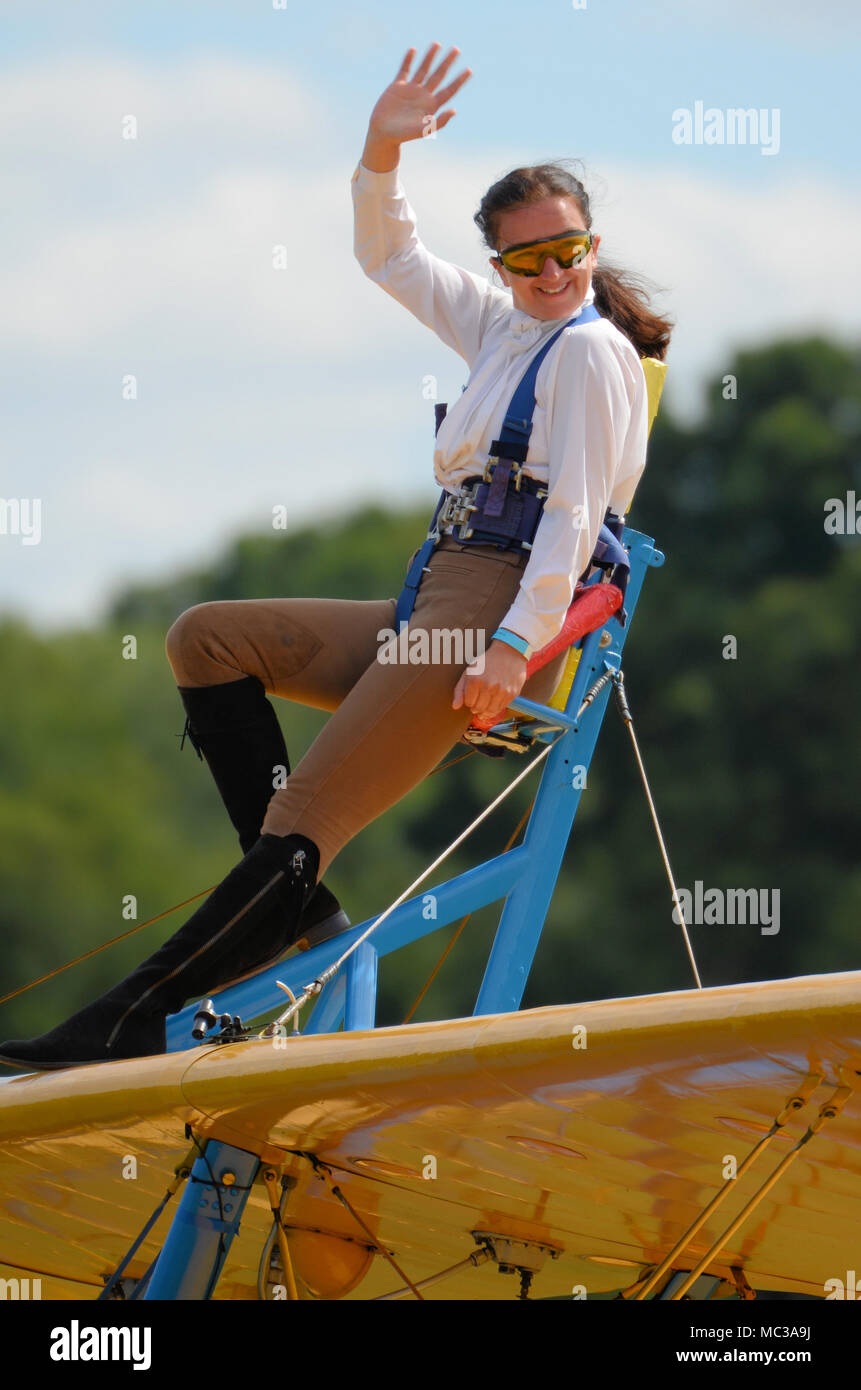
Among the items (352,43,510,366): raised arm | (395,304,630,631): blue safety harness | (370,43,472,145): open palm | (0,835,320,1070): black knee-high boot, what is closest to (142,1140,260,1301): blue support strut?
(0,835,320,1070): black knee-high boot

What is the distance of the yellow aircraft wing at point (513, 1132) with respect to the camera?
11.1 feet

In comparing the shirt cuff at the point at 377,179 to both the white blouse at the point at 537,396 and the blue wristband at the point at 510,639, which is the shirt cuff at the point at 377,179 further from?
the blue wristband at the point at 510,639

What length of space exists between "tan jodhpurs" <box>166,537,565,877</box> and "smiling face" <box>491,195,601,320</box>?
25.5 inches

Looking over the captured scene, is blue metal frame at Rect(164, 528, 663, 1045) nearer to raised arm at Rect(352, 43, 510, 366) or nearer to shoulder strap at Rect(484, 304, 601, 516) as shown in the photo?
shoulder strap at Rect(484, 304, 601, 516)

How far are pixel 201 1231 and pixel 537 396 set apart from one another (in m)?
2.11

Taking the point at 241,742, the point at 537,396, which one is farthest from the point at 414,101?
the point at 241,742

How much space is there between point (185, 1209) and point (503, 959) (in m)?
1.19

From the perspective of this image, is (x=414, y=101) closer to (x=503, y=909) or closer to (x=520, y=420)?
(x=520, y=420)

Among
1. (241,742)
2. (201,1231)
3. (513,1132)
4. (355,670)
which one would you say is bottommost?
(201,1231)

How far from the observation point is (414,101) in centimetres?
465
